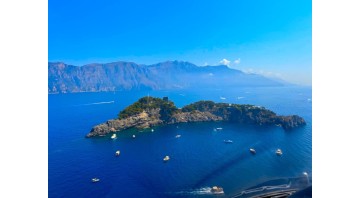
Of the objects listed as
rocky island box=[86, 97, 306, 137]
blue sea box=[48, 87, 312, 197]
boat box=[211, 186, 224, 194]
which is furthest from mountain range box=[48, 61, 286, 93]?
boat box=[211, 186, 224, 194]

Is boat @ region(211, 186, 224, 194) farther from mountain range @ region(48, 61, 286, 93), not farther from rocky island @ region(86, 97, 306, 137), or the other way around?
mountain range @ region(48, 61, 286, 93)

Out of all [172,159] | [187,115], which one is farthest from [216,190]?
[187,115]

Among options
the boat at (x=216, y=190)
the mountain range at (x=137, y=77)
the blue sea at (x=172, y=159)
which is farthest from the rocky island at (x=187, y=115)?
the boat at (x=216, y=190)

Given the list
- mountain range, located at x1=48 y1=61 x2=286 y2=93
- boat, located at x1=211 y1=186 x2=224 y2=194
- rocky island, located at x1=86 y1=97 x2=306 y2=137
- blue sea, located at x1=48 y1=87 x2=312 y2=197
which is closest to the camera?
boat, located at x1=211 y1=186 x2=224 y2=194

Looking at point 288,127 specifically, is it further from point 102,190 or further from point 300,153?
point 102,190

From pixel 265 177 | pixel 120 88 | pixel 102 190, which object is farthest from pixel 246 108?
pixel 120 88

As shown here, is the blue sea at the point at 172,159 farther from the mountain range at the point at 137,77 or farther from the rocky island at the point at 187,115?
the mountain range at the point at 137,77
